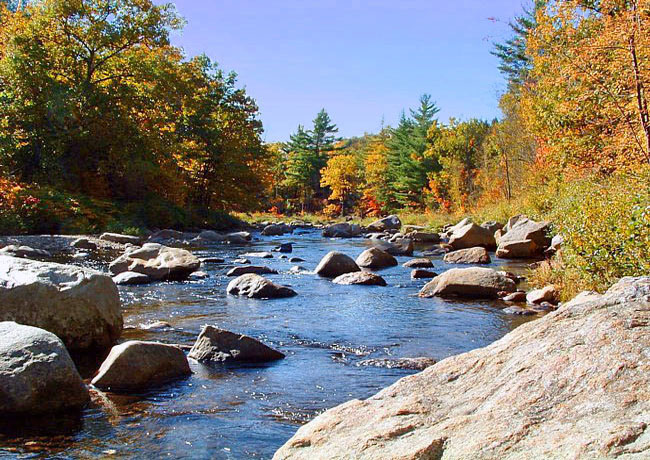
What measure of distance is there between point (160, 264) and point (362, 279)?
4.47m

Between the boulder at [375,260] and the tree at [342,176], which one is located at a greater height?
the tree at [342,176]

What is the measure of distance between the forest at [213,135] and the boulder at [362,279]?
3.24 m

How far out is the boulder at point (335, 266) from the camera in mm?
13750

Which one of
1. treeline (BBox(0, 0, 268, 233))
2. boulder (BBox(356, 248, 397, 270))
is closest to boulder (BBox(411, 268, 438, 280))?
boulder (BBox(356, 248, 397, 270))

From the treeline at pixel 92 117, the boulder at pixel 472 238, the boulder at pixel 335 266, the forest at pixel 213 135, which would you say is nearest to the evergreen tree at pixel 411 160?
the forest at pixel 213 135

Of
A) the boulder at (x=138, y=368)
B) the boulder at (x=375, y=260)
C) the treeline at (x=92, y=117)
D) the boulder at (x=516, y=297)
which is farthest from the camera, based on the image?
the treeline at (x=92, y=117)

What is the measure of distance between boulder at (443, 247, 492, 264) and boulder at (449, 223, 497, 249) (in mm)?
3445

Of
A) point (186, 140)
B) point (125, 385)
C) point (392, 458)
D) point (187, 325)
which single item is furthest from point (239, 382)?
point (186, 140)

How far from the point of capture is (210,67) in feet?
115

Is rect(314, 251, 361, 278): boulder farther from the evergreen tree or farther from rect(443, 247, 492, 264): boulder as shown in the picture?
the evergreen tree

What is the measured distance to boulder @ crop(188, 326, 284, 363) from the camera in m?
6.43

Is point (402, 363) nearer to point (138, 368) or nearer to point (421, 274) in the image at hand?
point (138, 368)

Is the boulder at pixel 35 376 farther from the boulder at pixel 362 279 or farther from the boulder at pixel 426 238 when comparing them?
the boulder at pixel 426 238

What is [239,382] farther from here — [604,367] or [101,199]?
[101,199]
